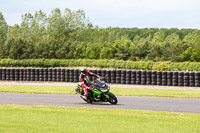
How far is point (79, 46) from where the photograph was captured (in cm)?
8675

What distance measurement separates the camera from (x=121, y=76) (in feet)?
102

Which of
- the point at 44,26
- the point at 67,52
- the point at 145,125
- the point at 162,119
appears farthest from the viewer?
the point at 44,26

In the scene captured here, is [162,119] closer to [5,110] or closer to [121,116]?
[121,116]

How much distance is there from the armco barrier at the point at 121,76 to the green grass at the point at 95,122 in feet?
39.2

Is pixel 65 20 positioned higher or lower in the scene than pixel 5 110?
higher

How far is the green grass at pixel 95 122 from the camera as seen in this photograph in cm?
986

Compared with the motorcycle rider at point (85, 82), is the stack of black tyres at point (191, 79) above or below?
below

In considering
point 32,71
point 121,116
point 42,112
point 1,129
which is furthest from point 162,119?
point 32,71

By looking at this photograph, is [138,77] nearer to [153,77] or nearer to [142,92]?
[153,77]

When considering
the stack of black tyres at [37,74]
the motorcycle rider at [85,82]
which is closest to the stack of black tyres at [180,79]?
the stack of black tyres at [37,74]

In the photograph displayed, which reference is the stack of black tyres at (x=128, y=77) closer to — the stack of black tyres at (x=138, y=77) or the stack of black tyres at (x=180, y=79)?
the stack of black tyres at (x=138, y=77)

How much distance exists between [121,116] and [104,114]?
0.64m

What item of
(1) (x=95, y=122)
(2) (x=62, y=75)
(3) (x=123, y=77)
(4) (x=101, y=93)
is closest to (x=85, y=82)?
(4) (x=101, y=93)

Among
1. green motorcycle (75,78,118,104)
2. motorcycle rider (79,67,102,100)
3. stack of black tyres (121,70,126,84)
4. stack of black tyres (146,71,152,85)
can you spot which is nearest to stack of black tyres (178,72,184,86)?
stack of black tyres (146,71,152,85)
